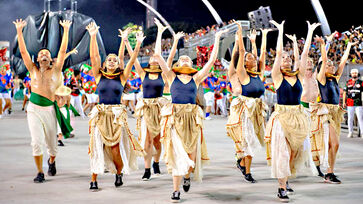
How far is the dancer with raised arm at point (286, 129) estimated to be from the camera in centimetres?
632

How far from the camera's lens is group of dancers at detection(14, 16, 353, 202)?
6.44 m

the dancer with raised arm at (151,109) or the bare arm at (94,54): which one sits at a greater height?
the bare arm at (94,54)

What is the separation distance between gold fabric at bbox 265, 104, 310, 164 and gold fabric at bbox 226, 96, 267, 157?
118 cm

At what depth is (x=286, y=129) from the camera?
6.38 meters

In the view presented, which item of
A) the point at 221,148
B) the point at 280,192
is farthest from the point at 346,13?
the point at 280,192

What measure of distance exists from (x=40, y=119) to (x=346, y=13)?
29.5 m

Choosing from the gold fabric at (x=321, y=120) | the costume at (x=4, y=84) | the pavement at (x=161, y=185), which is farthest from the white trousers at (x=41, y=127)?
the costume at (x=4, y=84)

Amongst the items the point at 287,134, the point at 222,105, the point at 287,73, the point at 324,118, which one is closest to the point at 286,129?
the point at 287,134

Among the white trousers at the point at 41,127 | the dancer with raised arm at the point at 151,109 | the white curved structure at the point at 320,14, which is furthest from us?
→ the white curved structure at the point at 320,14

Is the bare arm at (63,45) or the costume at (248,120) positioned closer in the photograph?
the bare arm at (63,45)

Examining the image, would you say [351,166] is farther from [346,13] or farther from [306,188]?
[346,13]

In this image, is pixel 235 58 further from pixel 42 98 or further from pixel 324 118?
pixel 42 98

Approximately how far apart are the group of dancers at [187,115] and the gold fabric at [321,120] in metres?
0.02

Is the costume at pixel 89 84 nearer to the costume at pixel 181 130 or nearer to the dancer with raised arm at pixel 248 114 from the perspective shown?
the dancer with raised arm at pixel 248 114
